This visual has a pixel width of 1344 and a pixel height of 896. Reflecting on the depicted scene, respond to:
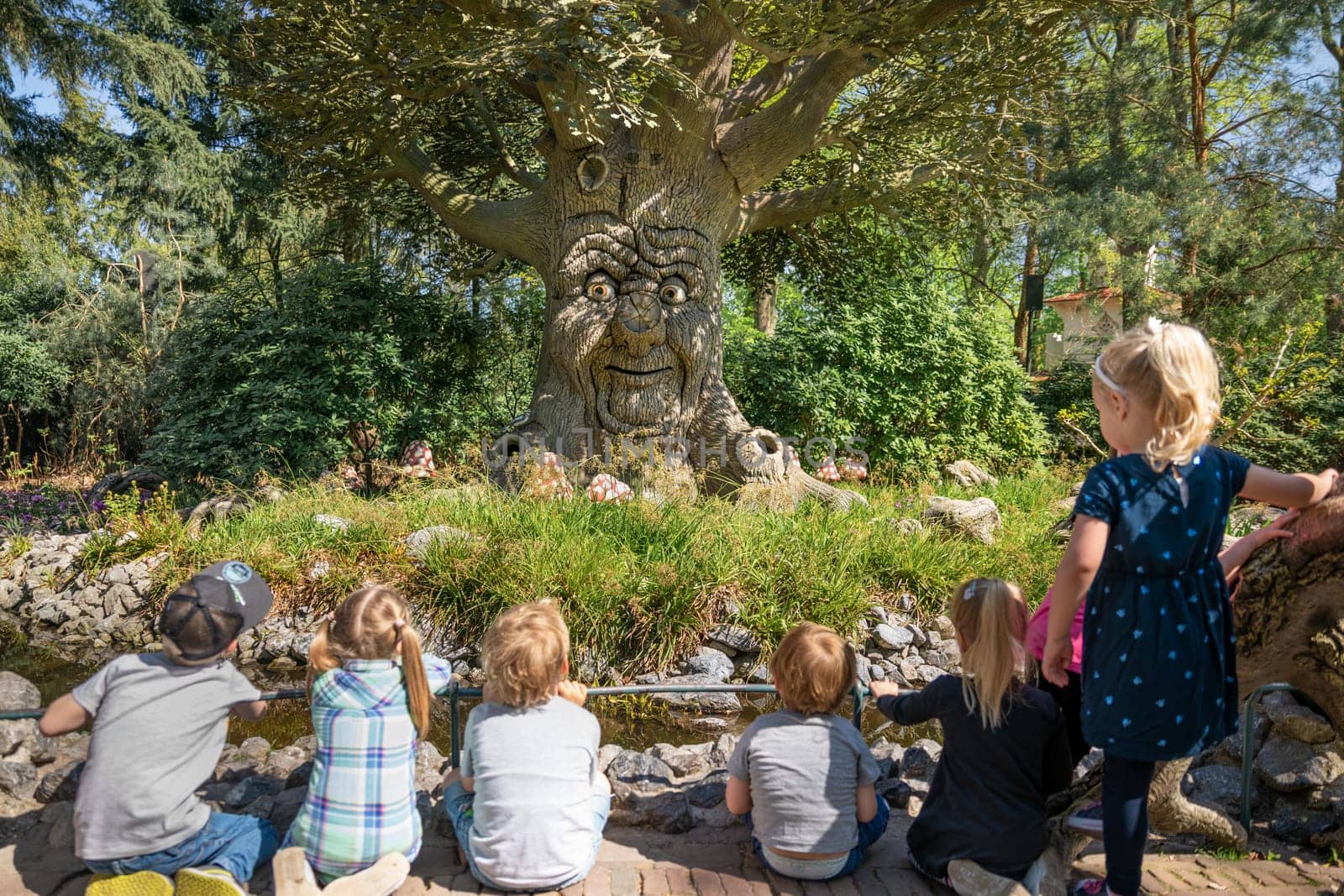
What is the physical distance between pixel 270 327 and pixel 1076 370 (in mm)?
9481

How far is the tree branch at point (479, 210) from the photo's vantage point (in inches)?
319

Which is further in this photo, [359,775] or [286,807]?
[286,807]

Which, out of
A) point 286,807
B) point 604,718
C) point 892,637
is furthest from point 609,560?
point 286,807

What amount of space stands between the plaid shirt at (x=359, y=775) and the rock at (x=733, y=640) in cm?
293

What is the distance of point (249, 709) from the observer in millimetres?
2482

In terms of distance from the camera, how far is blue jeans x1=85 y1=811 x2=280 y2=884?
7.45 ft

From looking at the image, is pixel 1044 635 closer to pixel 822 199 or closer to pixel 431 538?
pixel 431 538

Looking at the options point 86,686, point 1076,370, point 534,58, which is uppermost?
point 534,58

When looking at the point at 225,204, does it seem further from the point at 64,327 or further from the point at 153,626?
the point at 153,626

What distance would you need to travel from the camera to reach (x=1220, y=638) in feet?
7.48

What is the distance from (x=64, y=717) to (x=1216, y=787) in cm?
370

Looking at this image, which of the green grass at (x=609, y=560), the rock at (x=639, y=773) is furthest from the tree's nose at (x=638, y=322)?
the rock at (x=639, y=773)

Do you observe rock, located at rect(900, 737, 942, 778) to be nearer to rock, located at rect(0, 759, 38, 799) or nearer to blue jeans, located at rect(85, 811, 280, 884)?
blue jeans, located at rect(85, 811, 280, 884)

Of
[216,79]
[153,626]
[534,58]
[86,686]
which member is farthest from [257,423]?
[216,79]
